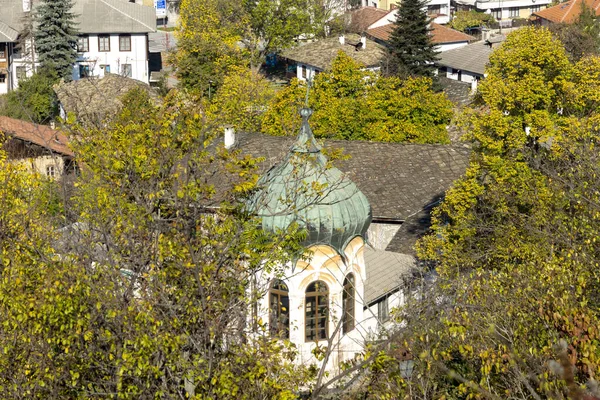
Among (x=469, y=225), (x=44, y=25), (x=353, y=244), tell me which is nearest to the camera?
(x=353, y=244)

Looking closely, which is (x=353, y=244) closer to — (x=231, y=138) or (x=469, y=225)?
(x=469, y=225)

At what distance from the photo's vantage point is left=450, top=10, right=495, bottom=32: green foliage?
9897cm

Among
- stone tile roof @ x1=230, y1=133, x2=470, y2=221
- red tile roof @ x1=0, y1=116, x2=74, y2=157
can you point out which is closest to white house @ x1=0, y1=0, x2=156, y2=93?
red tile roof @ x1=0, y1=116, x2=74, y2=157

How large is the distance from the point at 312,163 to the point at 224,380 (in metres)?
8.29

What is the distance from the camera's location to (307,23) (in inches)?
3162

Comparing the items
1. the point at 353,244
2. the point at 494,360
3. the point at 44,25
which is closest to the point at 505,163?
the point at 353,244

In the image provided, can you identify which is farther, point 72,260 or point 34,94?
point 34,94

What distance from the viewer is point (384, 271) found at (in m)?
28.1

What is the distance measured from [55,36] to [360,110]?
31.9m

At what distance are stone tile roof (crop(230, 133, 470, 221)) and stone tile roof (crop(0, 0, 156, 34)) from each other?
4194 centimetres

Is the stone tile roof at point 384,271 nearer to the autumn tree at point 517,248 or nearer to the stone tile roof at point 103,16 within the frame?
the autumn tree at point 517,248

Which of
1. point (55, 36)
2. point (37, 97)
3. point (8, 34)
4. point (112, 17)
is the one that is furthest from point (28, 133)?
point (112, 17)

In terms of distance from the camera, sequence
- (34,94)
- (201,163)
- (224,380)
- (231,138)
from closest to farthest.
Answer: (224,380)
(201,163)
(231,138)
(34,94)

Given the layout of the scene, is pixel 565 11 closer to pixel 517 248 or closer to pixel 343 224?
pixel 517 248
